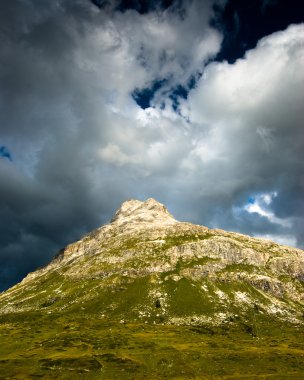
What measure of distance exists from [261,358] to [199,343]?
4084 cm

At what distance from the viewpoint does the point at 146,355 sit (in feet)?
460

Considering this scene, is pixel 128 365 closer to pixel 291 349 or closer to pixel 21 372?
pixel 21 372

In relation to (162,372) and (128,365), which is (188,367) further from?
(128,365)

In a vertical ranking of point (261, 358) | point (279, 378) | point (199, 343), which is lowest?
point (279, 378)

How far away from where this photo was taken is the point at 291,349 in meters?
156

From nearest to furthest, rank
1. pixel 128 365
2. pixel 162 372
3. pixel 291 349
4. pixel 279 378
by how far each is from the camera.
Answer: pixel 279 378 < pixel 162 372 < pixel 128 365 < pixel 291 349

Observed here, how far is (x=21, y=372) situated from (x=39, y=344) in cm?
5211

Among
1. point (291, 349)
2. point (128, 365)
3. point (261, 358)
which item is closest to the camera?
point (128, 365)

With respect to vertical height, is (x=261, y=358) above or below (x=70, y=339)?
below

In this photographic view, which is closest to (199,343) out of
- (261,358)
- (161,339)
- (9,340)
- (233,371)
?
(161,339)

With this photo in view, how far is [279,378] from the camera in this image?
106 metres

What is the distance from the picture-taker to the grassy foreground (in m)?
114

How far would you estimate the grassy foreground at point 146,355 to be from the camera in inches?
4471

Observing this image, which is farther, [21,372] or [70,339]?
[70,339]
